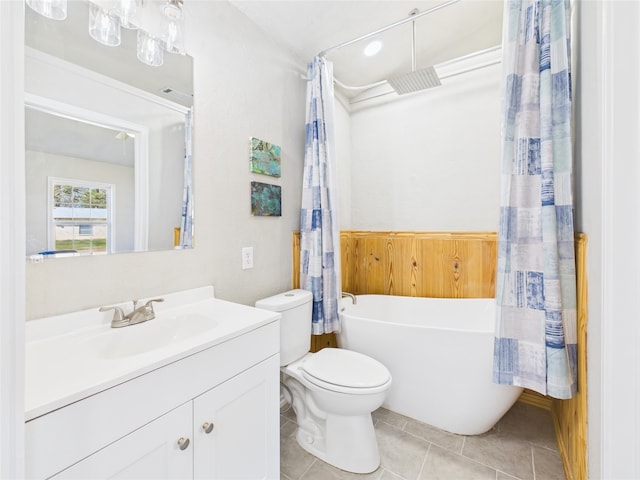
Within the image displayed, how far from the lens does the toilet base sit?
143cm

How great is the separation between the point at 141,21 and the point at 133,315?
1.21 m

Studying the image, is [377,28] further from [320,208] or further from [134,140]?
[134,140]

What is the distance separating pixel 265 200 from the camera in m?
1.79

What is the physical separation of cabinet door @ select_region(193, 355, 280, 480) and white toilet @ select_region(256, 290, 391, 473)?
0.34 meters

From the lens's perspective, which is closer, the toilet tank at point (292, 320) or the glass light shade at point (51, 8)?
the glass light shade at point (51, 8)

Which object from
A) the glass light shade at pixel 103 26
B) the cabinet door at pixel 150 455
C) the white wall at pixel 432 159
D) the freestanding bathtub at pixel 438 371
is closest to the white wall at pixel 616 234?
the freestanding bathtub at pixel 438 371

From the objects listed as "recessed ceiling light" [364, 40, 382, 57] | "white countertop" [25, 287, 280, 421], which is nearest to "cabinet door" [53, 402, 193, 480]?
"white countertop" [25, 287, 280, 421]

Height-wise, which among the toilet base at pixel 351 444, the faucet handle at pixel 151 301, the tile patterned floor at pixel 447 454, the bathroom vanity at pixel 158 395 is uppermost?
the faucet handle at pixel 151 301

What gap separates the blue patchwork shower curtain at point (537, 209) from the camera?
116 centimetres

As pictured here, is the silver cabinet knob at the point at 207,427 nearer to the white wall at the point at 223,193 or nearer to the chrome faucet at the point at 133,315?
the chrome faucet at the point at 133,315

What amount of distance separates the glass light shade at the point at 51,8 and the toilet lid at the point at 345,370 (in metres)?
1.77

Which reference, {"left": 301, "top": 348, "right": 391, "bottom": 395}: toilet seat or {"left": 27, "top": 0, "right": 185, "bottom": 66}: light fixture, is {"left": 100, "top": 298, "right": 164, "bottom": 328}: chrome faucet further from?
{"left": 27, "top": 0, "right": 185, "bottom": 66}: light fixture

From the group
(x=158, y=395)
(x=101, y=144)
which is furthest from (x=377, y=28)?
(x=158, y=395)

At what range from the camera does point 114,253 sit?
1.15 meters
